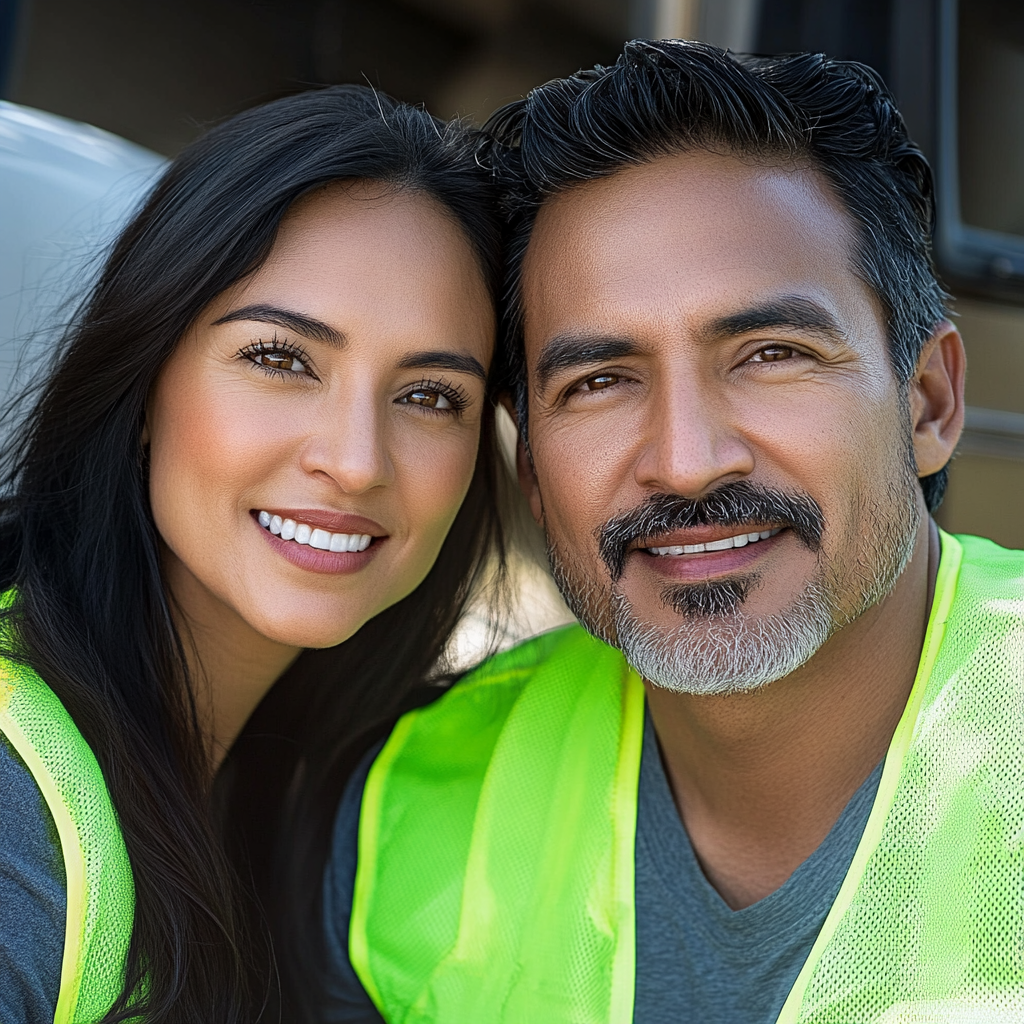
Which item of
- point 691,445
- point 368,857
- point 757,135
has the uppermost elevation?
point 757,135

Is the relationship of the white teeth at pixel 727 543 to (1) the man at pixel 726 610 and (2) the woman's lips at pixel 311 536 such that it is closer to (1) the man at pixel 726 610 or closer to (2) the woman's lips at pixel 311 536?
(1) the man at pixel 726 610

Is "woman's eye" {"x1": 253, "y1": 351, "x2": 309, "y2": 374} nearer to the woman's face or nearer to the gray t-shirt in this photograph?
the woman's face

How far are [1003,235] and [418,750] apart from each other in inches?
77.8

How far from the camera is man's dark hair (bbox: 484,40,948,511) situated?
74.3 inches

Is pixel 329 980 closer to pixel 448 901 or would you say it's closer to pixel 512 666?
pixel 448 901

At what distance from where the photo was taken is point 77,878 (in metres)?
1.52

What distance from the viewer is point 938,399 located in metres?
2.03

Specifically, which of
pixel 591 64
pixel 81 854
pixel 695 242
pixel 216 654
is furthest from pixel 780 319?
pixel 591 64

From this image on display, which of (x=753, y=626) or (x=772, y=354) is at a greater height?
(x=772, y=354)

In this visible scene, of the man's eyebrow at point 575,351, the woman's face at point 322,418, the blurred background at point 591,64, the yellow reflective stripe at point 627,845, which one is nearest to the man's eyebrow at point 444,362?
the woman's face at point 322,418

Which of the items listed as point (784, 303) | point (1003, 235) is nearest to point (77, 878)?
point (784, 303)

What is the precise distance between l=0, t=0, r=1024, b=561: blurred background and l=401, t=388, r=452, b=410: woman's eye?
4.08 feet

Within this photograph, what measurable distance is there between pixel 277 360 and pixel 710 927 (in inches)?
43.7

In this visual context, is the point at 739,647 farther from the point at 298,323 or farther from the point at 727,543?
the point at 298,323
